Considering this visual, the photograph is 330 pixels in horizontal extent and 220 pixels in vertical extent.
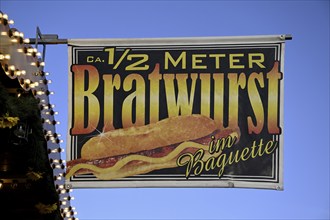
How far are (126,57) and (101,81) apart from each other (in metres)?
0.59

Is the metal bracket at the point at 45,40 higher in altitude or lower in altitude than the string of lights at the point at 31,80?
higher

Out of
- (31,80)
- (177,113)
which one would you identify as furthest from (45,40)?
(177,113)

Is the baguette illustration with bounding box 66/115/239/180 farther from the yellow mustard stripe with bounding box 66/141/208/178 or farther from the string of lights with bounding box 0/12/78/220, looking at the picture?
the string of lights with bounding box 0/12/78/220

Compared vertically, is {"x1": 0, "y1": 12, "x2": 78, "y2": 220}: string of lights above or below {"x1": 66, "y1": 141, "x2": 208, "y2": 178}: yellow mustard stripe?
above

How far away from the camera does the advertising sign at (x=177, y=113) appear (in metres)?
13.7

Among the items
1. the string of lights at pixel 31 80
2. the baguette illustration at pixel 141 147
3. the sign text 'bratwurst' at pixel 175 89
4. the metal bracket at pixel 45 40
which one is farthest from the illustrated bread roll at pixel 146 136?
the metal bracket at pixel 45 40

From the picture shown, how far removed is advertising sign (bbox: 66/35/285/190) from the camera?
539 inches

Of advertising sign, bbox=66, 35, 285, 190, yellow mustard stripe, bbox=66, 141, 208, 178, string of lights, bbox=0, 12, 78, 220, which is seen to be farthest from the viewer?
yellow mustard stripe, bbox=66, 141, 208, 178

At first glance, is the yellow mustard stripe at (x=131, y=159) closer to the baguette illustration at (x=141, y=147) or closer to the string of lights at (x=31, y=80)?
the baguette illustration at (x=141, y=147)

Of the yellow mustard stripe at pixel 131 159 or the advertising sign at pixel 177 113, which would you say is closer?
the advertising sign at pixel 177 113

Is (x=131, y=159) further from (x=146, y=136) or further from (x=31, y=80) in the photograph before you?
(x=31, y=80)

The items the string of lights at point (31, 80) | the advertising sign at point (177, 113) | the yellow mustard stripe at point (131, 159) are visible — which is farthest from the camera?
the yellow mustard stripe at point (131, 159)

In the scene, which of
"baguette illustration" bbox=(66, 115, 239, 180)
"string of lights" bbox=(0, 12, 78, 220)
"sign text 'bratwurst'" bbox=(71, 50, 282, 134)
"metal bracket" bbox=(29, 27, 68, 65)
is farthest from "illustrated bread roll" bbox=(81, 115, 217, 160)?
"metal bracket" bbox=(29, 27, 68, 65)

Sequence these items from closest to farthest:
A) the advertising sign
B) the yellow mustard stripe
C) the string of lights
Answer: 1. the string of lights
2. the advertising sign
3. the yellow mustard stripe
